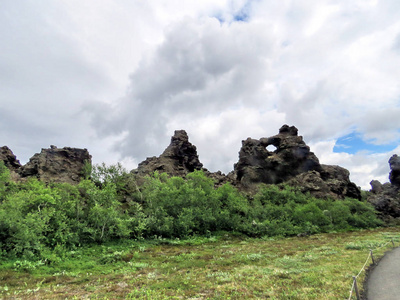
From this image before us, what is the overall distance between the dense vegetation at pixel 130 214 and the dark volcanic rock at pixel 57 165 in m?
10.5

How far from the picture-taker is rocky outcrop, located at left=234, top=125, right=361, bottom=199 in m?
87.8

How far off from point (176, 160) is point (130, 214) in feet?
142

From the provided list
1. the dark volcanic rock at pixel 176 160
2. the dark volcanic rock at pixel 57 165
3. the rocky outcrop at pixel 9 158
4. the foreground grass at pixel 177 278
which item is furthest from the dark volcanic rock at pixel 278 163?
the rocky outcrop at pixel 9 158

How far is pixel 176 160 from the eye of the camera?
9006cm

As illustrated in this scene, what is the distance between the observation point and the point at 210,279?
1639 centimetres

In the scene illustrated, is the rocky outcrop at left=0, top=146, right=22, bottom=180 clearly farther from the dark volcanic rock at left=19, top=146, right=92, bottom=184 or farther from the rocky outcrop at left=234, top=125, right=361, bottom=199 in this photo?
the rocky outcrop at left=234, top=125, right=361, bottom=199

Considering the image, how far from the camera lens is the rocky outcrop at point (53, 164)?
60.6 m

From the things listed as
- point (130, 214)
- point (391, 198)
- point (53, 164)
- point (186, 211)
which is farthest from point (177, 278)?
point (391, 198)

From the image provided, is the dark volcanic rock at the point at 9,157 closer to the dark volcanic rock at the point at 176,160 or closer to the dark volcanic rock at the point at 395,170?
the dark volcanic rock at the point at 176,160

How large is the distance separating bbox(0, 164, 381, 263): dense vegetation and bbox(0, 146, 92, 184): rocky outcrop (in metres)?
10.5

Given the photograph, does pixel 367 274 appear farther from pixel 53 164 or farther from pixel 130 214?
pixel 53 164

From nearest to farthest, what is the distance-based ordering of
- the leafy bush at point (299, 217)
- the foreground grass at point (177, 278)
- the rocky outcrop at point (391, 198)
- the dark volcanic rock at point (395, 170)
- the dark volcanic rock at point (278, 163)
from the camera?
the foreground grass at point (177, 278) < the leafy bush at point (299, 217) < the rocky outcrop at point (391, 198) < the dark volcanic rock at point (278, 163) < the dark volcanic rock at point (395, 170)

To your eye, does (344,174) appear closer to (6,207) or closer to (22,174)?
(6,207)

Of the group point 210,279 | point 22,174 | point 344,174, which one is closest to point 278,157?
point 344,174
